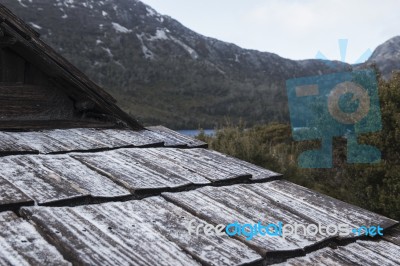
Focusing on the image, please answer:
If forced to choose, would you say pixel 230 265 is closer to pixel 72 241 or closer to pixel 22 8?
pixel 72 241

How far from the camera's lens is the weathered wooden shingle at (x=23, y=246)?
170 centimetres

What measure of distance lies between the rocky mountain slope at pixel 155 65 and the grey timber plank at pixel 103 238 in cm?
7293

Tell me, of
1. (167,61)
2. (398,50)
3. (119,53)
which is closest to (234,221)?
(119,53)

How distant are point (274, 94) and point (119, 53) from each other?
4575 cm

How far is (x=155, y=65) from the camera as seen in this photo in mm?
120500

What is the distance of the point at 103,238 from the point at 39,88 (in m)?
2.75

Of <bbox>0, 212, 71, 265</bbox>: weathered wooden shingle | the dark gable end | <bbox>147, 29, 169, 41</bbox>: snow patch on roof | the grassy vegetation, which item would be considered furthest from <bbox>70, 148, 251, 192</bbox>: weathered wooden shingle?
<bbox>147, 29, 169, 41</bbox>: snow patch on roof

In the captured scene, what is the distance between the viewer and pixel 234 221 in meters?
2.56

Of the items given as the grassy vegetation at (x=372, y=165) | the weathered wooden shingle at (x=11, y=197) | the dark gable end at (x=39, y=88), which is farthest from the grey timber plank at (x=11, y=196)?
the grassy vegetation at (x=372, y=165)

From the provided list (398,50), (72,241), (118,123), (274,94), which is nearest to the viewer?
(72,241)

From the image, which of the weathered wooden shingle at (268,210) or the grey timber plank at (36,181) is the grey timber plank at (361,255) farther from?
the grey timber plank at (36,181)

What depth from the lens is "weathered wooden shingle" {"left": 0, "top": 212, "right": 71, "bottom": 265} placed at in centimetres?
170

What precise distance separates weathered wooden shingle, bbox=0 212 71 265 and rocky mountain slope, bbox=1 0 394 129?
240 ft

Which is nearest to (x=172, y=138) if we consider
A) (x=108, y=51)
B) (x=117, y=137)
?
(x=117, y=137)
